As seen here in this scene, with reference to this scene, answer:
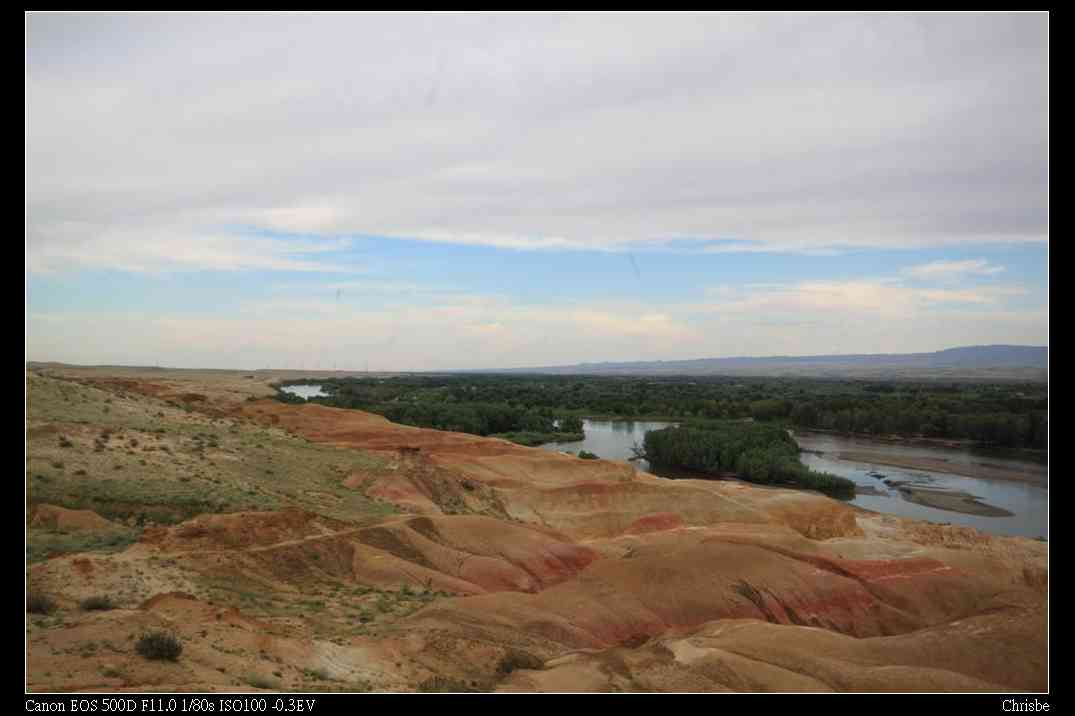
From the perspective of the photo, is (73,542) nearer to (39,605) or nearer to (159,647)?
(39,605)

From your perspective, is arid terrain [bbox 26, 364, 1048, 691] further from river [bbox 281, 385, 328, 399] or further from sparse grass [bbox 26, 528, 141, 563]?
river [bbox 281, 385, 328, 399]

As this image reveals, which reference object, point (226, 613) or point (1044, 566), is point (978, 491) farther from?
point (226, 613)

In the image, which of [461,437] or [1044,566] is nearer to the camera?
[1044,566]

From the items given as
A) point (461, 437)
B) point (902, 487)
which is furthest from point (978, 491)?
point (461, 437)

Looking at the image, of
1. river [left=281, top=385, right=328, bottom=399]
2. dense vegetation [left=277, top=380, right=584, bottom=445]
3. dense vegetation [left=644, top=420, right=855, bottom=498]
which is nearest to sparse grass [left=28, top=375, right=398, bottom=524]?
dense vegetation [left=644, top=420, right=855, bottom=498]

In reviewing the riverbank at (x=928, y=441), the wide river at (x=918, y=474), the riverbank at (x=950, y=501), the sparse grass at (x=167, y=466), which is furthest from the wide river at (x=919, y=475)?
the sparse grass at (x=167, y=466)
